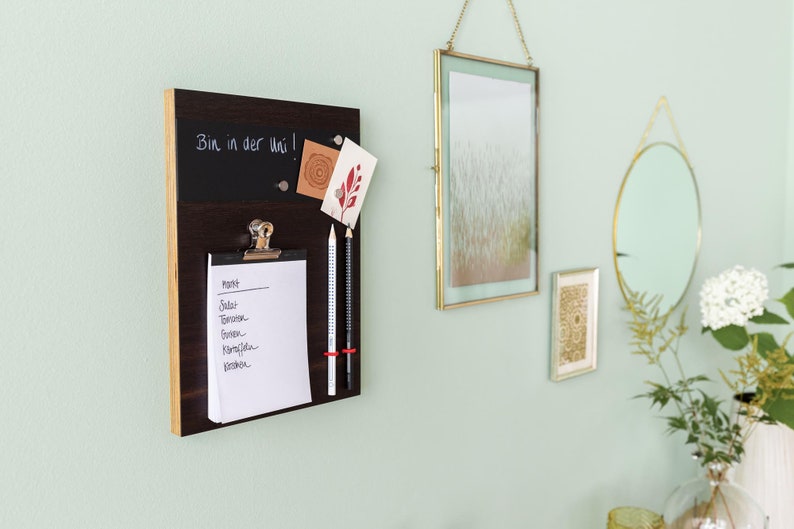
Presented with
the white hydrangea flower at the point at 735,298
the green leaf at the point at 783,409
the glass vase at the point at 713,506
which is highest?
the white hydrangea flower at the point at 735,298

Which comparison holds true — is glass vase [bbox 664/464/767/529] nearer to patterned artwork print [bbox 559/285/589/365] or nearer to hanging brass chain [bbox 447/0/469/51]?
patterned artwork print [bbox 559/285/589/365]

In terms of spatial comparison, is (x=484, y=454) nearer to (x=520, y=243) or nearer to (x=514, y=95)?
(x=520, y=243)

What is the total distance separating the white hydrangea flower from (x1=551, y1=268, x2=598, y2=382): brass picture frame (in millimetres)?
300

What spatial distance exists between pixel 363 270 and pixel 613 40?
78 centimetres

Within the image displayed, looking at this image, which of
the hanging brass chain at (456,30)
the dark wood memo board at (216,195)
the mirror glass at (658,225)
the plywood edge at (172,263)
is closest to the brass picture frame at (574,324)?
the mirror glass at (658,225)

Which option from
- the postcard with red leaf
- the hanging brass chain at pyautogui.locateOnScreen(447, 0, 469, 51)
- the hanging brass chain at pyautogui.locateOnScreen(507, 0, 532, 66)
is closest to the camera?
the postcard with red leaf

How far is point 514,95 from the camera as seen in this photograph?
1129 mm

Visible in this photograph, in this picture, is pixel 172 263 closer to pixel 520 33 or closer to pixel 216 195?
pixel 216 195

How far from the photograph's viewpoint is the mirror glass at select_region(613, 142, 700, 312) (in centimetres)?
142

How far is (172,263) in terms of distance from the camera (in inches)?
29.1

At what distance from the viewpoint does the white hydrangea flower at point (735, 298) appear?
142 centimetres

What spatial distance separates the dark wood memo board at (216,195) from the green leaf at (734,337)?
3.28ft

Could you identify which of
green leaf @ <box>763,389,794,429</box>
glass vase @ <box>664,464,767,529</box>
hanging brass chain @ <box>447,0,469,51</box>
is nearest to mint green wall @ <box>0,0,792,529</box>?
hanging brass chain @ <box>447,0,469,51</box>

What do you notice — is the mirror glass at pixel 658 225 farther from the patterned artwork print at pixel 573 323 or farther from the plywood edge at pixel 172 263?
the plywood edge at pixel 172 263
